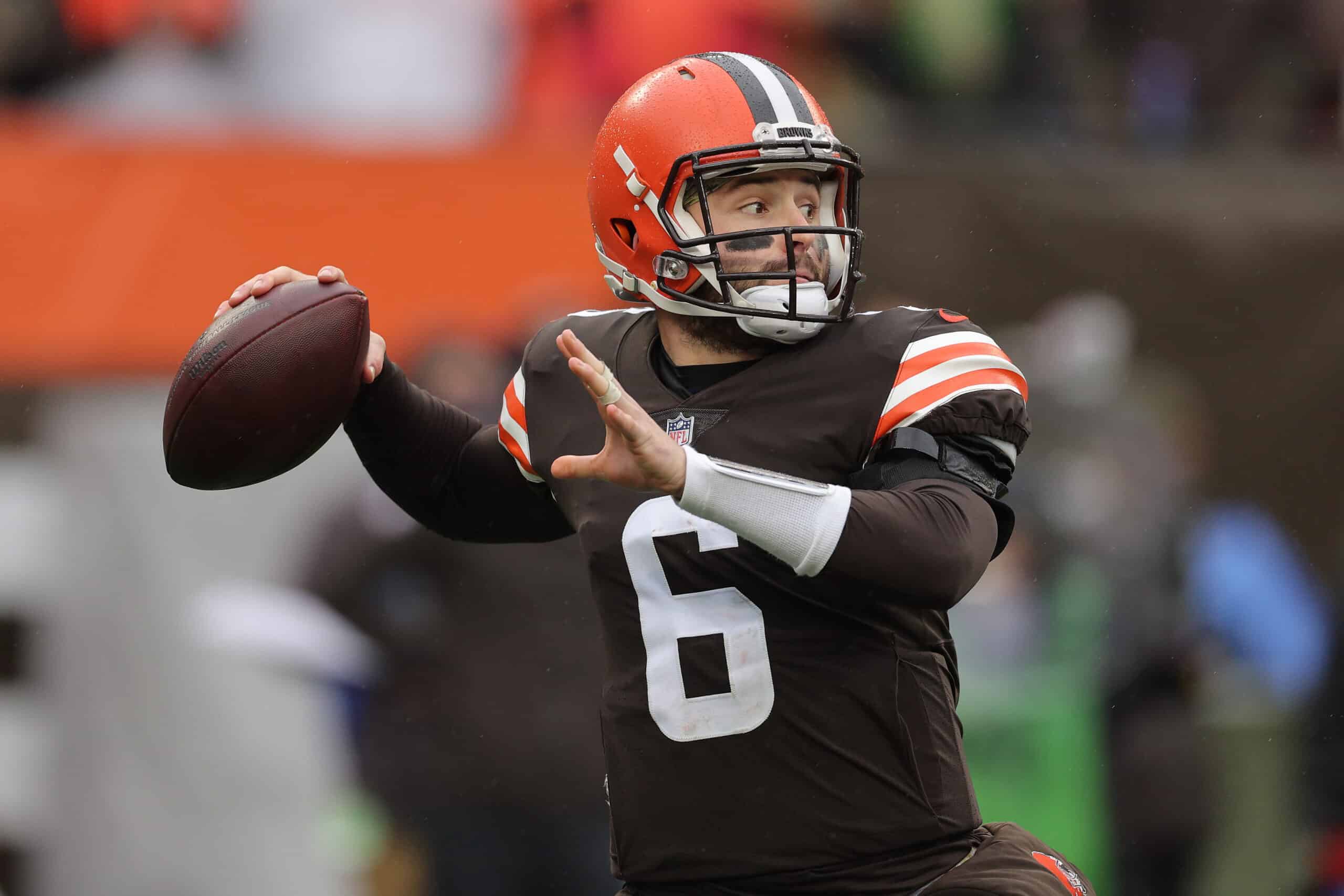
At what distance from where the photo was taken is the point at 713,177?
274 centimetres

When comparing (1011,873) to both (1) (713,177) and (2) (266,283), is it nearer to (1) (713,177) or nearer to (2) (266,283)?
(1) (713,177)

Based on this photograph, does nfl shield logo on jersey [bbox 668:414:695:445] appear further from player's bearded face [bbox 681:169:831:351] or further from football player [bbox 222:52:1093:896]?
player's bearded face [bbox 681:169:831:351]

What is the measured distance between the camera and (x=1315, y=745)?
595cm

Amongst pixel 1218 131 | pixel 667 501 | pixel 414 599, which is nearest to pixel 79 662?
pixel 414 599

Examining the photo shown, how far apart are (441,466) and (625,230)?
19.9 inches

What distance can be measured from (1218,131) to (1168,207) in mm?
998

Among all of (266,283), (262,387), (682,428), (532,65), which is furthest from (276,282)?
(532,65)

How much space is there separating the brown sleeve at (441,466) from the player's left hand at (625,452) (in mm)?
726

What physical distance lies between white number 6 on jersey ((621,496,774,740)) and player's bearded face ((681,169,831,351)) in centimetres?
29

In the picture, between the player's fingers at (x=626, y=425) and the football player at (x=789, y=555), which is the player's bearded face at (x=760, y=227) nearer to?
the football player at (x=789, y=555)

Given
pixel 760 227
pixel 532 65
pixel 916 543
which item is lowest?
pixel 916 543

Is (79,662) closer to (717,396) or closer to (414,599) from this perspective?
(414,599)

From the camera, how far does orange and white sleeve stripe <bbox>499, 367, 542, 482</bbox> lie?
9.70 feet

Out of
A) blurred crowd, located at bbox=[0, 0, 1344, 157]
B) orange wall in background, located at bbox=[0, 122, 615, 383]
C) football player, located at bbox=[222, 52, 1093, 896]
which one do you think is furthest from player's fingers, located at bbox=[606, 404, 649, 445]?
blurred crowd, located at bbox=[0, 0, 1344, 157]
